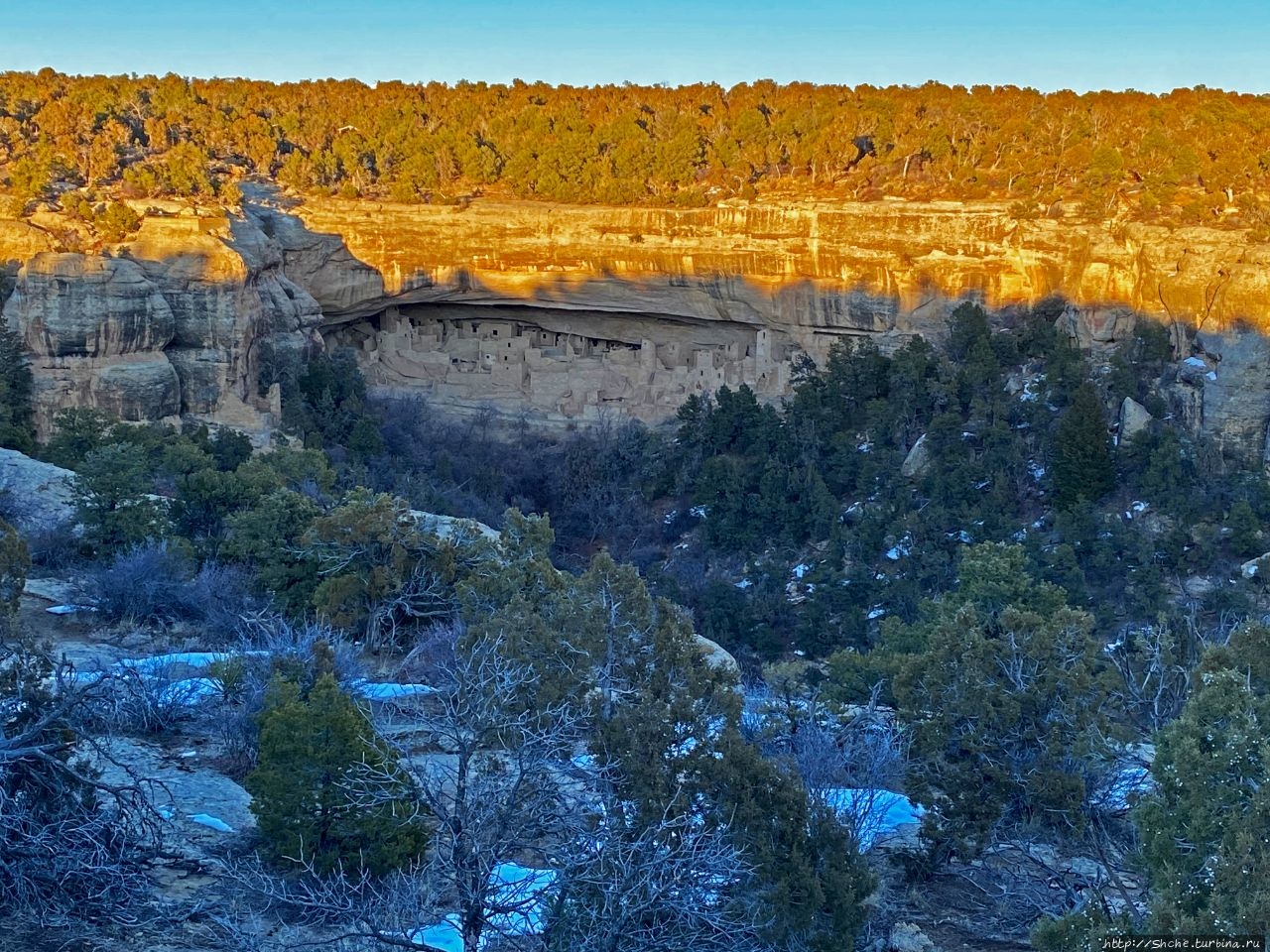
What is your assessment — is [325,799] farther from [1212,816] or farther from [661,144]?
[661,144]

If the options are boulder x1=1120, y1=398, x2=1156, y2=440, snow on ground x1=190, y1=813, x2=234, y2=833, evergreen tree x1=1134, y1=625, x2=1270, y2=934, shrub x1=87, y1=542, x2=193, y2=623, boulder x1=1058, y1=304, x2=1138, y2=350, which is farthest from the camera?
Result: boulder x1=1058, y1=304, x2=1138, y2=350

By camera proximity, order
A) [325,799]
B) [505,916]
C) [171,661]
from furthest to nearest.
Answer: [171,661], [325,799], [505,916]

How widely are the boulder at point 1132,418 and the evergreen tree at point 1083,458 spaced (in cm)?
63

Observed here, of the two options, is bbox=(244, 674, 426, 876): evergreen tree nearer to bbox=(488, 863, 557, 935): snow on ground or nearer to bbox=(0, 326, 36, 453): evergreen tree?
bbox=(488, 863, 557, 935): snow on ground

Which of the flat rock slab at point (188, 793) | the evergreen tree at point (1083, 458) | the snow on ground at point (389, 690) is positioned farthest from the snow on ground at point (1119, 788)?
the evergreen tree at point (1083, 458)

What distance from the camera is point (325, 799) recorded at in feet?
26.5

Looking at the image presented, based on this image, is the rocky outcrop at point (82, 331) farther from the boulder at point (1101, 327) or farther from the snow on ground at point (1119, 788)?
the snow on ground at point (1119, 788)

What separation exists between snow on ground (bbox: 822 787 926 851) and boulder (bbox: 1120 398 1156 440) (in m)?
15.0

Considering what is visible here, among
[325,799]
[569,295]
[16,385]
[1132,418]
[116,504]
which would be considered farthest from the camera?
[569,295]

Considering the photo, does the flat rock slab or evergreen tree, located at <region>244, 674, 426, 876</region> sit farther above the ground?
evergreen tree, located at <region>244, 674, 426, 876</region>

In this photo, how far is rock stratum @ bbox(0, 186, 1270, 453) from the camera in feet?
84.0

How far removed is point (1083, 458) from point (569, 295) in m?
12.4

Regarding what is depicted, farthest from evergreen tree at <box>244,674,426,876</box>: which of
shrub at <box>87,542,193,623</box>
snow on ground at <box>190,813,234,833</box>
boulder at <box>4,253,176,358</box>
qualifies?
boulder at <box>4,253,176,358</box>

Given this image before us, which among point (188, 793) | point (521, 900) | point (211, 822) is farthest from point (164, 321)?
point (521, 900)
